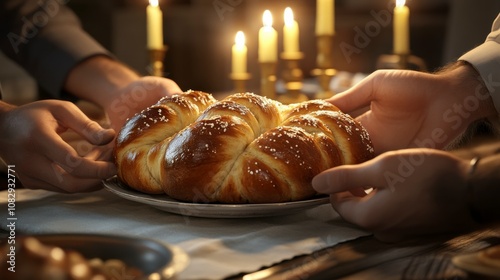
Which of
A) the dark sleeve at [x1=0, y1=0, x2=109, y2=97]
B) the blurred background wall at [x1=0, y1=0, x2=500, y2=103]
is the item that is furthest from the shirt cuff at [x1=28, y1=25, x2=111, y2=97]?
the blurred background wall at [x1=0, y1=0, x2=500, y2=103]

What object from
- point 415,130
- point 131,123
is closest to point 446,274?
point 131,123

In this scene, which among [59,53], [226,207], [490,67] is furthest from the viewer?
[59,53]

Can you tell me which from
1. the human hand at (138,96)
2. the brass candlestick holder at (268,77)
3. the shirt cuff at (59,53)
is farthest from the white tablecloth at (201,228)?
the brass candlestick holder at (268,77)

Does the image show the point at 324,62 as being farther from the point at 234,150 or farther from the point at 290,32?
the point at 234,150

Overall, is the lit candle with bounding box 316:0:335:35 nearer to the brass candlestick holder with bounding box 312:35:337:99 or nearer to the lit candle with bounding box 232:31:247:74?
the brass candlestick holder with bounding box 312:35:337:99

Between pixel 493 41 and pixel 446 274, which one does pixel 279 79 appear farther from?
pixel 446 274

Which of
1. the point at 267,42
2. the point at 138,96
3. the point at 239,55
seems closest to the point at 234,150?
the point at 138,96

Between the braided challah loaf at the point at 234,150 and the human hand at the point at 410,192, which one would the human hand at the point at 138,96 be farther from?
the human hand at the point at 410,192
